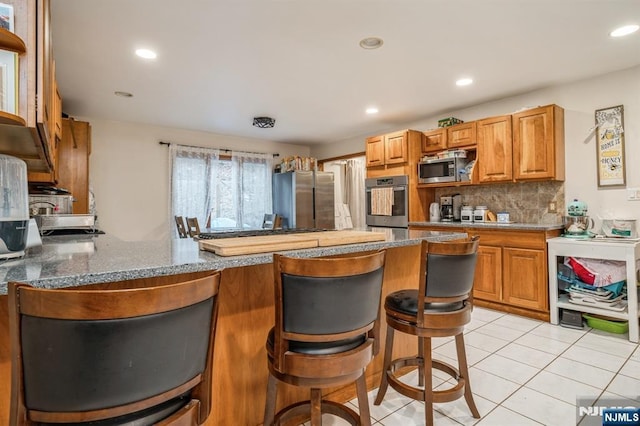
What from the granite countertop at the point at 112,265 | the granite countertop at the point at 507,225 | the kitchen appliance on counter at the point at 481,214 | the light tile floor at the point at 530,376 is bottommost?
the light tile floor at the point at 530,376

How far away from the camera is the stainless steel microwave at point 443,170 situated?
4.17 meters

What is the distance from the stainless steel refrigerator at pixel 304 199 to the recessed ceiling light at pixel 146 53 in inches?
123

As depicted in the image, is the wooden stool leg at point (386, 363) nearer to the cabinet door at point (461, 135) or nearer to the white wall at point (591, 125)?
the white wall at point (591, 125)

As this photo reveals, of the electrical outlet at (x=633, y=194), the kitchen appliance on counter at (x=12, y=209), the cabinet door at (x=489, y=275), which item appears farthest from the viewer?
the cabinet door at (x=489, y=275)

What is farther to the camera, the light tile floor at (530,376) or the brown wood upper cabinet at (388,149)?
the brown wood upper cabinet at (388,149)

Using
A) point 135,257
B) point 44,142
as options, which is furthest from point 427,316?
point 44,142

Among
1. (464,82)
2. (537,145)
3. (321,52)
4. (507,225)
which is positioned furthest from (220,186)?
(537,145)

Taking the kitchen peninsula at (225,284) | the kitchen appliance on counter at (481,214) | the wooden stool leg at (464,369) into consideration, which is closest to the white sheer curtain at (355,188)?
the kitchen appliance on counter at (481,214)

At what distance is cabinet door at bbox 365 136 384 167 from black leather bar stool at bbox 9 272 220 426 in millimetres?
4408

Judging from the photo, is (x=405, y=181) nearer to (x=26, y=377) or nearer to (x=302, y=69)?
(x=302, y=69)

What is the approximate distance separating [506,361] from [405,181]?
8.56 ft

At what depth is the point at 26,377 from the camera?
69 centimetres

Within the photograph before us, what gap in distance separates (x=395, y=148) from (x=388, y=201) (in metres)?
0.75

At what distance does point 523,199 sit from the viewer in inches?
155
